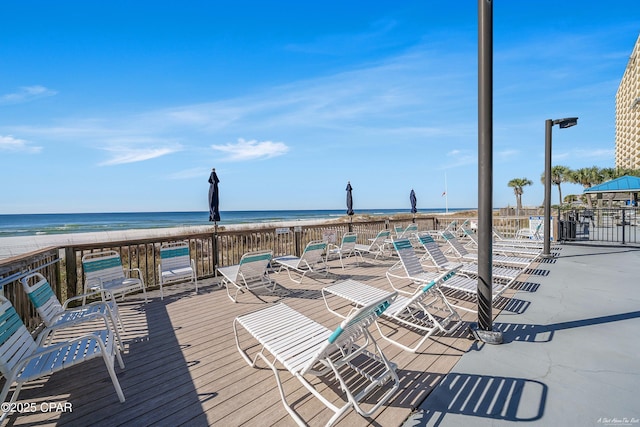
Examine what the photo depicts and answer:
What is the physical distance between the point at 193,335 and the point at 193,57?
9326mm

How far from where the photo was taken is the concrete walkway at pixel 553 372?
180 centimetres

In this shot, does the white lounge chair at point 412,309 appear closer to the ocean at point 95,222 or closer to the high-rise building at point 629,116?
the ocean at point 95,222

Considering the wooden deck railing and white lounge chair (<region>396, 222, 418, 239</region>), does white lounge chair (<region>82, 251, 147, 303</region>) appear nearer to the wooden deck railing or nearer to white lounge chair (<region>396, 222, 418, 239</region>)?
the wooden deck railing

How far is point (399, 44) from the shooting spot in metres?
9.38

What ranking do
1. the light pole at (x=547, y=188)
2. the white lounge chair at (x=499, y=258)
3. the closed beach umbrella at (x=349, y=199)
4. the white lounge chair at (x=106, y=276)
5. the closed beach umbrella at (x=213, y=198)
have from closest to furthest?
the white lounge chair at (x=106, y=276) → the white lounge chair at (x=499, y=258) → the closed beach umbrella at (x=213, y=198) → the light pole at (x=547, y=188) → the closed beach umbrella at (x=349, y=199)

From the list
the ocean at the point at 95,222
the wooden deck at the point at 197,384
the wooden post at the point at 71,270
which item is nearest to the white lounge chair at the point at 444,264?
the wooden deck at the point at 197,384

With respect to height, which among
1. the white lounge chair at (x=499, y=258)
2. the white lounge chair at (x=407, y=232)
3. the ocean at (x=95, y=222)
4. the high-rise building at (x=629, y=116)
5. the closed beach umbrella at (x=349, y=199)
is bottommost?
the ocean at (x=95, y=222)

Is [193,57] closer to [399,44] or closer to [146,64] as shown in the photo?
[146,64]

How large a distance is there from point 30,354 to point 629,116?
85.7 meters

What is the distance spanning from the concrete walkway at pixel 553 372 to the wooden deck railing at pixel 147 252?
393 centimetres

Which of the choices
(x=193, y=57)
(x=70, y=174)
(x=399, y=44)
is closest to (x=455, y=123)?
(x=399, y=44)

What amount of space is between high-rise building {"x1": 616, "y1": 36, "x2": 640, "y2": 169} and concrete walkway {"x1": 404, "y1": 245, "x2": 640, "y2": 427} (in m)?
67.5

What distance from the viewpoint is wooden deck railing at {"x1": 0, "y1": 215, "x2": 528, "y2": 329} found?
3143 millimetres

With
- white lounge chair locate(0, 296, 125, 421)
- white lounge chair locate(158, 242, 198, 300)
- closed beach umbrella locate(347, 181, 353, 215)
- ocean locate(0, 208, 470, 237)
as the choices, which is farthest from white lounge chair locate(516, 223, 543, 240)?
ocean locate(0, 208, 470, 237)
